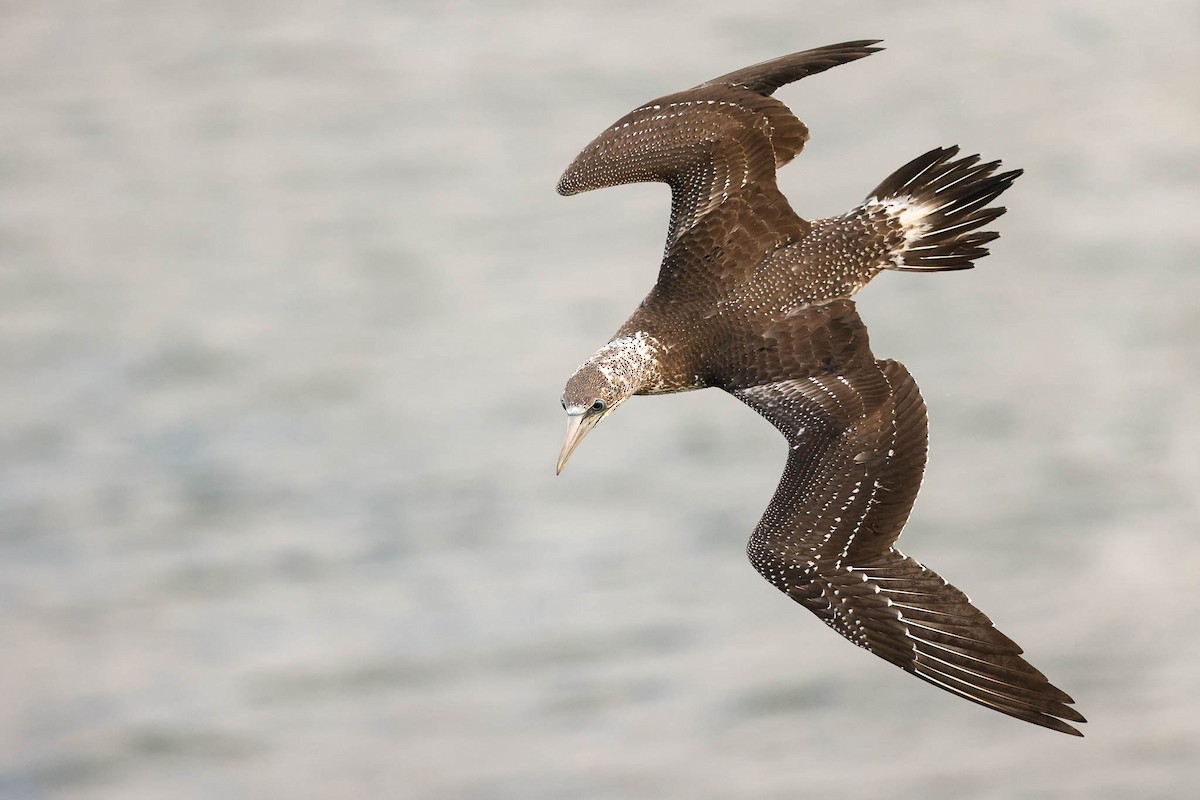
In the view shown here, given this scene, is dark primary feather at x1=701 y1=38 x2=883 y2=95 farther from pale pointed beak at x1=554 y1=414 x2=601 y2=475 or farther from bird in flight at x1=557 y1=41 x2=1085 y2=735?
pale pointed beak at x1=554 y1=414 x2=601 y2=475

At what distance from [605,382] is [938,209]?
9.26ft

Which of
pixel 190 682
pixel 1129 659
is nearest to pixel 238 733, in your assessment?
pixel 190 682

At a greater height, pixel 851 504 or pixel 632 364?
pixel 632 364

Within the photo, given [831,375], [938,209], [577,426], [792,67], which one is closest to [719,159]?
[792,67]

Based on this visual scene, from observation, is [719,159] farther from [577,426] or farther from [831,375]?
[577,426]

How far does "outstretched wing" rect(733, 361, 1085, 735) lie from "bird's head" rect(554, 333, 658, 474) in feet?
2.70

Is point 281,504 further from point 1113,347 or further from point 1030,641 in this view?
point 1113,347

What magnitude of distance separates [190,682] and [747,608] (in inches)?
817

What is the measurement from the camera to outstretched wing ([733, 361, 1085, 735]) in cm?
1295

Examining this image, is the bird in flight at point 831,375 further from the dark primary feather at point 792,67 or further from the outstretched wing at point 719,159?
the dark primary feather at point 792,67

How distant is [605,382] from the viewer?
525 inches

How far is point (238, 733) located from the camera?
61469 mm

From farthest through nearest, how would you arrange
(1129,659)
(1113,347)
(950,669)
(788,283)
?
(1113,347)
(1129,659)
(788,283)
(950,669)

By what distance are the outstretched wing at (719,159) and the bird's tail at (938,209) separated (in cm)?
83
